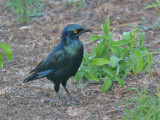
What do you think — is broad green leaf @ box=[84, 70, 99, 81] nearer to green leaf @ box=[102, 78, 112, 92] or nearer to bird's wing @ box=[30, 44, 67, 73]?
green leaf @ box=[102, 78, 112, 92]

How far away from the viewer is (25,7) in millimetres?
7141

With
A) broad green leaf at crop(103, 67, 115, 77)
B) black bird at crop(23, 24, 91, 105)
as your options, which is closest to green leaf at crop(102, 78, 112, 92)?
broad green leaf at crop(103, 67, 115, 77)

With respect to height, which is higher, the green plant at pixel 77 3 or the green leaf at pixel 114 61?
the green plant at pixel 77 3

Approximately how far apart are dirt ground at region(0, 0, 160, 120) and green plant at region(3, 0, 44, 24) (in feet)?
0.56

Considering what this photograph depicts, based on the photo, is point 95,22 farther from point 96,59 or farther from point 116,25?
point 96,59

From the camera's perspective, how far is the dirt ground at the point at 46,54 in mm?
4117

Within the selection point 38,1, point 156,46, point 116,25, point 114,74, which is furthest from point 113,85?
point 38,1

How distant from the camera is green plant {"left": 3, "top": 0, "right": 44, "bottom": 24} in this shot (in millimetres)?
7023

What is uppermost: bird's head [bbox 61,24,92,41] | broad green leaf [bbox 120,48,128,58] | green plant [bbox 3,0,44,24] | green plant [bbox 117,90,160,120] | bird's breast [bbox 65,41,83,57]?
green plant [bbox 3,0,44,24]

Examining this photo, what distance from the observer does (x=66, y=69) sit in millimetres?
4250

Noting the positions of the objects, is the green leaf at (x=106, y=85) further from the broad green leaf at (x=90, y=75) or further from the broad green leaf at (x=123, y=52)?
the broad green leaf at (x=123, y=52)

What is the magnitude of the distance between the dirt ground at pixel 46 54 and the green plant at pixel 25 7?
0.17m

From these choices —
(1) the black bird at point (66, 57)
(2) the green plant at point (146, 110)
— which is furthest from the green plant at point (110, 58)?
(2) the green plant at point (146, 110)

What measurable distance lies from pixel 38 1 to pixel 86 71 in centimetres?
343
